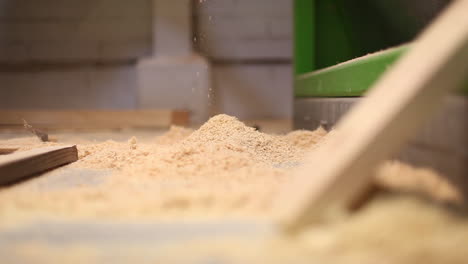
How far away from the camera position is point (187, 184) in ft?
4.24

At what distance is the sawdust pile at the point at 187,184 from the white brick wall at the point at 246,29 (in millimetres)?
4158

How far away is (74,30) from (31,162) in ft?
16.3

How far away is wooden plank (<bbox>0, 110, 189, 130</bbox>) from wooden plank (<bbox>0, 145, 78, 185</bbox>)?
2.77 meters

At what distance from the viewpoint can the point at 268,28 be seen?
6.11 m

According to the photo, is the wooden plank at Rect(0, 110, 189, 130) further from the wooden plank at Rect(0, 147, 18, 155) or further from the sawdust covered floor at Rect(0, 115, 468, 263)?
the sawdust covered floor at Rect(0, 115, 468, 263)

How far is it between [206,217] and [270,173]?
51cm

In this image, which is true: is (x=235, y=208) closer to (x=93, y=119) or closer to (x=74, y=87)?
(x=93, y=119)

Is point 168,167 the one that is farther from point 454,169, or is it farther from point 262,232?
point 454,169

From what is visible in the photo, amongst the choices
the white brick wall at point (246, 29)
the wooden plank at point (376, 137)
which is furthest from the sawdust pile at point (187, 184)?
the white brick wall at point (246, 29)

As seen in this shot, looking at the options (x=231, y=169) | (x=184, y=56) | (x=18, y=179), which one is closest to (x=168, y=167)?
(x=231, y=169)

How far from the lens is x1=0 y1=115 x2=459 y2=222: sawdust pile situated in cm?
100

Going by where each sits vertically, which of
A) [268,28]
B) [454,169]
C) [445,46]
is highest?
[268,28]

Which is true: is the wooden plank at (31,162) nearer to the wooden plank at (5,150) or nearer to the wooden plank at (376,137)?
the wooden plank at (5,150)

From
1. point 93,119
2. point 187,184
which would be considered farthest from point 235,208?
point 93,119
